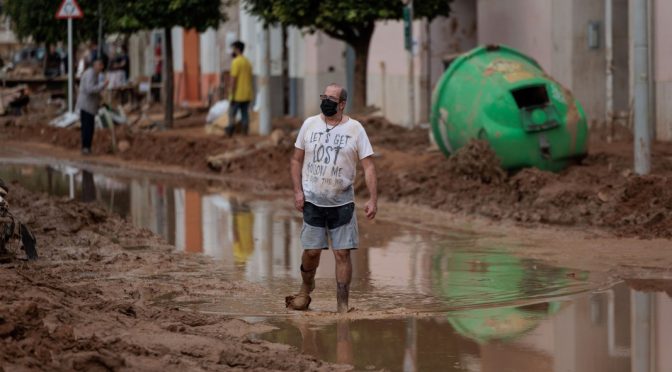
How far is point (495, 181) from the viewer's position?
16.0m

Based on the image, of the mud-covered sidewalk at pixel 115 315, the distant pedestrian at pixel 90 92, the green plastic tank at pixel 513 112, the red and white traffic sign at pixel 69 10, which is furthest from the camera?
the red and white traffic sign at pixel 69 10

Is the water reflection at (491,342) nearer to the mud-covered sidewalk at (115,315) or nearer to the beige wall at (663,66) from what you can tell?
the mud-covered sidewalk at (115,315)

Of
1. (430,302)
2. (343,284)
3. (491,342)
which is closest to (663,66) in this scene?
(430,302)

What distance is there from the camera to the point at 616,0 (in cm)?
2138

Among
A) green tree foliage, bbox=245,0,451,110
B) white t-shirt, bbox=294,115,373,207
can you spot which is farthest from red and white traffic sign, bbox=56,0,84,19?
white t-shirt, bbox=294,115,373,207

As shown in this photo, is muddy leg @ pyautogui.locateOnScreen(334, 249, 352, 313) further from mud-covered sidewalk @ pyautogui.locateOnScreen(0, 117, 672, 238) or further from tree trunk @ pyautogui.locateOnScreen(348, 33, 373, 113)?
tree trunk @ pyautogui.locateOnScreen(348, 33, 373, 113)

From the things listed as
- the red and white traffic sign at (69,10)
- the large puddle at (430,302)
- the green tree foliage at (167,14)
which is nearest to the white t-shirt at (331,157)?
the large puddle at (430,302)

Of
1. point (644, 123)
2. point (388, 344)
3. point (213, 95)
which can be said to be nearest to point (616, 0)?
point (644, 123)

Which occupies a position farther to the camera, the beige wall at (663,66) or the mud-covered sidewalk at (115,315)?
the beige wall at (663,66)

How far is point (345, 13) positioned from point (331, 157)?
42.1 feet

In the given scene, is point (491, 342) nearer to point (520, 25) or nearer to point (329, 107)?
point (329, 107)

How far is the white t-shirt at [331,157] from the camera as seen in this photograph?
9.56m

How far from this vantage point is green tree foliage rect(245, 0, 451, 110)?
72.7ft

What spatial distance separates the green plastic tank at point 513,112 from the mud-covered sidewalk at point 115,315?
4.73m
